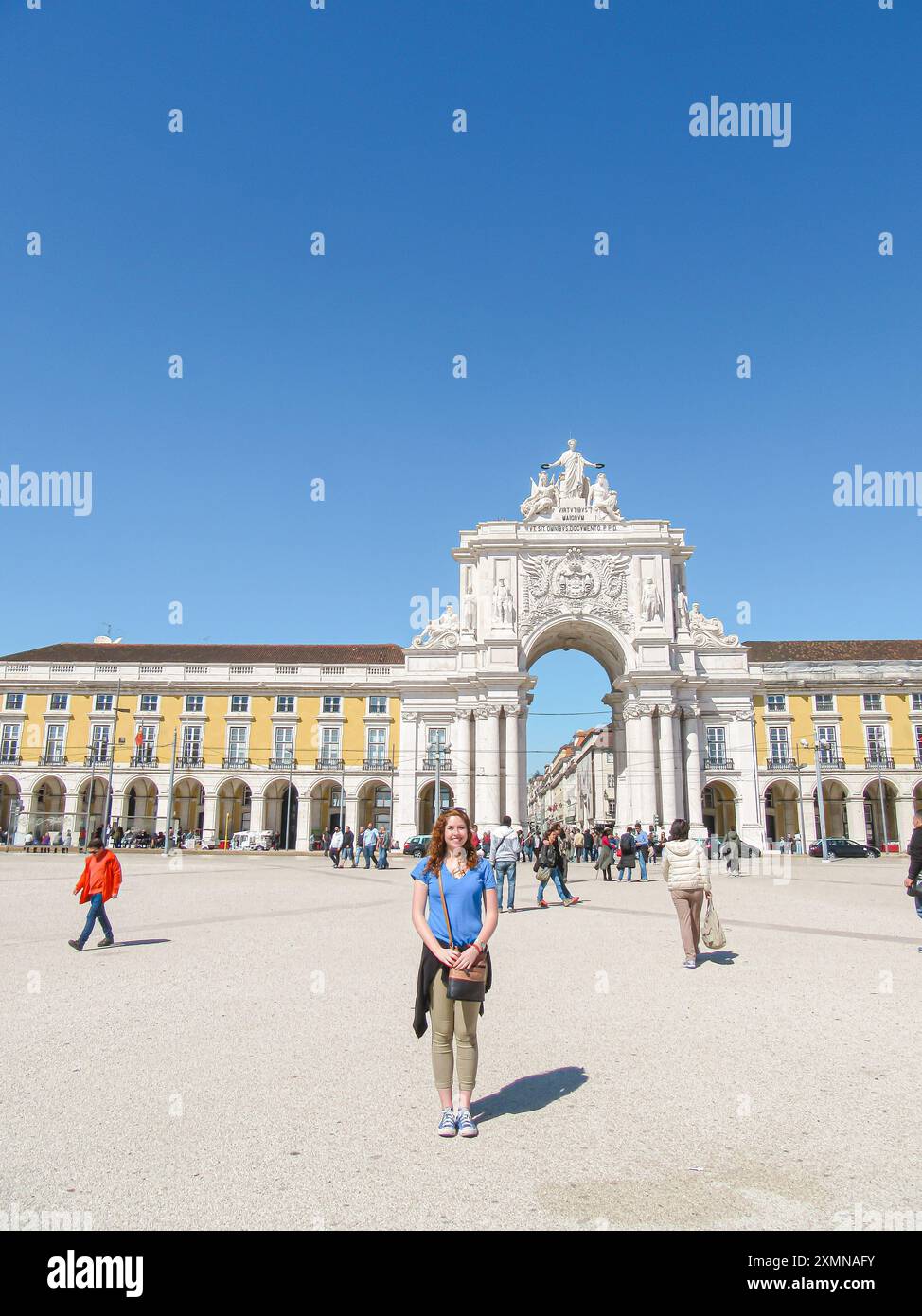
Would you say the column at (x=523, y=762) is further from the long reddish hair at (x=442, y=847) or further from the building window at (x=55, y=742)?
the long reddish hair at (x=442, y=847)

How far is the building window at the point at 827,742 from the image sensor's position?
5441 centimetres

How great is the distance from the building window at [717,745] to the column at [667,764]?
4156mm

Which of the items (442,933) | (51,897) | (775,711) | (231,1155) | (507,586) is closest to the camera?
(231,1155)

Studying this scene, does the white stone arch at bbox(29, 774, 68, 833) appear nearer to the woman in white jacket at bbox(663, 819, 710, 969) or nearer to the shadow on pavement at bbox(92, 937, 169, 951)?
the shadow on pavement at bbox(92, 937, 169, 951)

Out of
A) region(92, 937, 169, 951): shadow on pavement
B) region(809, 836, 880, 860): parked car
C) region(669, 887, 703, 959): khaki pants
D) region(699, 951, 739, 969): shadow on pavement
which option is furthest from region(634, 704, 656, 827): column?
region(92, 937, 169, 951): shadow on pavement

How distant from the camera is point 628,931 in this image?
45.1ft

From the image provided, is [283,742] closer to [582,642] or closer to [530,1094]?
[582,642]

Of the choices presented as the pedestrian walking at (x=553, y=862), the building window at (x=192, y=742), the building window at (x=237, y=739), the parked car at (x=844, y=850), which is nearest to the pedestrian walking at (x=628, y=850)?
the pedestrian walking at (x=553, y=862)

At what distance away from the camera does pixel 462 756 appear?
51344 millimetres

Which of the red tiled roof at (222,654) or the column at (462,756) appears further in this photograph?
the red tiled roof at (222,654)

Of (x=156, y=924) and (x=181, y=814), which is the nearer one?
(x=156, y=924)

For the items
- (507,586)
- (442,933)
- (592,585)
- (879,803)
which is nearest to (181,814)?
(507,586)
